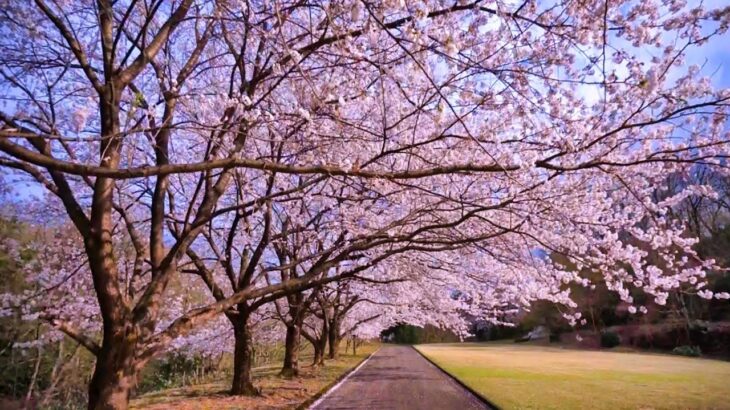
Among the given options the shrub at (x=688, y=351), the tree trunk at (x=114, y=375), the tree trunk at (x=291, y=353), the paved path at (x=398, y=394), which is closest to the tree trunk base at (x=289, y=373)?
the tree trunk at (x=291, y=353)

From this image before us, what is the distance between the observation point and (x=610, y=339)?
48.5m

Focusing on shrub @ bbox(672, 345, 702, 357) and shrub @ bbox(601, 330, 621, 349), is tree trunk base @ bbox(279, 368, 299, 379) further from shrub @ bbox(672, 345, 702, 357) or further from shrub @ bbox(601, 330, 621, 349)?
shrub @ bbox(601, 330, 621, 349)

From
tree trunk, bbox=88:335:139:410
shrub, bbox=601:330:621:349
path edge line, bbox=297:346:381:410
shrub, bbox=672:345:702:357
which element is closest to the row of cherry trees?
tree trunk, bbox=88:335:139:410

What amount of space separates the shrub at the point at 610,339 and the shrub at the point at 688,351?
9115 mm

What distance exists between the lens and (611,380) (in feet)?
67.5

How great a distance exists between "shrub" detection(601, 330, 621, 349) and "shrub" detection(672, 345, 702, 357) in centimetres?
912

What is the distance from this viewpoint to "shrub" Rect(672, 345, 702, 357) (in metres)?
35.8

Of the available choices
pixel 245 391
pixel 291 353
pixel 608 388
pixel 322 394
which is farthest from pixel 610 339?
pixel 245 391

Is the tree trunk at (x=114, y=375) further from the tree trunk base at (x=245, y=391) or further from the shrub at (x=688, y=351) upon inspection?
the shrub at (x=688, y=351)

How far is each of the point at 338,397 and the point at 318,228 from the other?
481 cm

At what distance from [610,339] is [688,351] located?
1210cm

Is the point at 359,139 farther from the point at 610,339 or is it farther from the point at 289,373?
the point at 610,339

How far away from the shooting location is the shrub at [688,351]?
35.8 meters

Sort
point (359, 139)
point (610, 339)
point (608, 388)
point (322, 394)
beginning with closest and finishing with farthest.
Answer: point (359, 139), point (322, 394), point (608, 388), point (610, 339)
